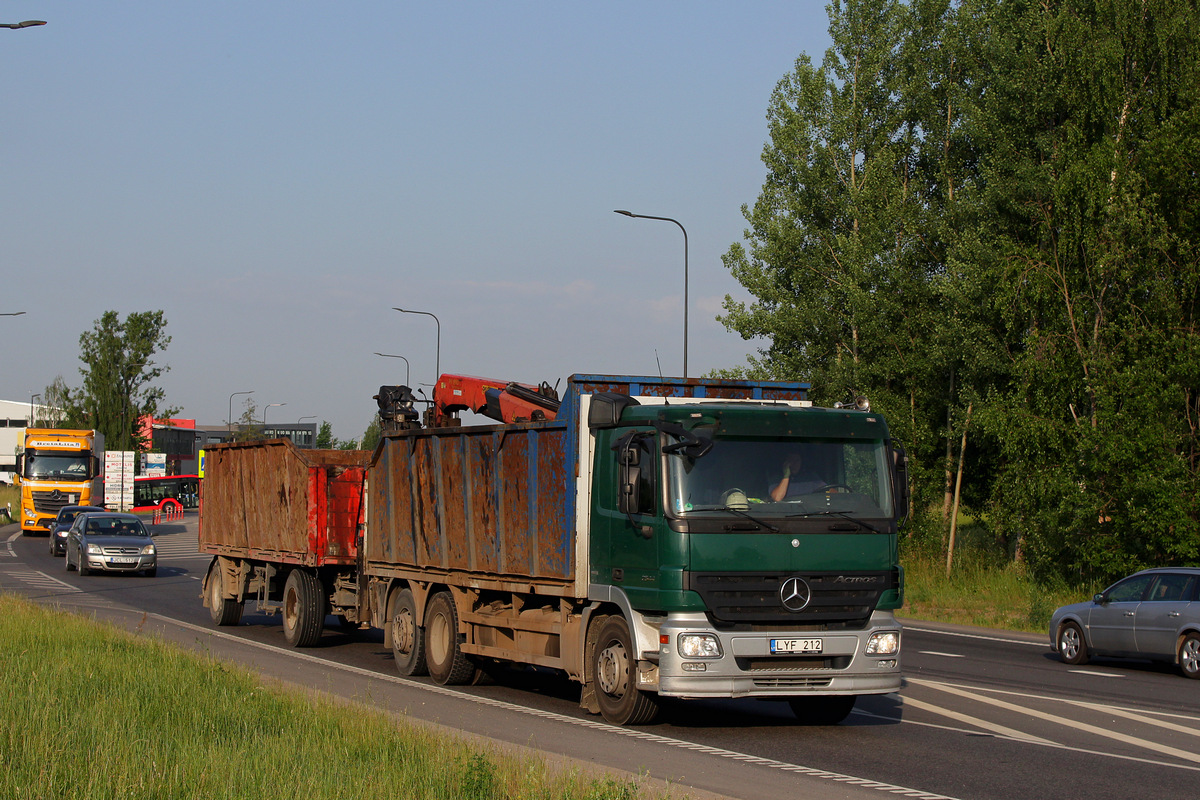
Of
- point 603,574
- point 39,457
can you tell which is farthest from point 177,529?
point 603,574

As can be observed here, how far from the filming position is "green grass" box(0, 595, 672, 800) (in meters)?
7.02

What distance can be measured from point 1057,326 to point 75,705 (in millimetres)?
22488

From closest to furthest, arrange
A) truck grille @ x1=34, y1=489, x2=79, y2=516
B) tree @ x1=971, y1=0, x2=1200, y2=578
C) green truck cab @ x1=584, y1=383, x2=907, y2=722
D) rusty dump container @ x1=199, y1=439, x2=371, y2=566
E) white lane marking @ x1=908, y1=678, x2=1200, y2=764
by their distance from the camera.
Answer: white lane marking @ x1=908, y1=678, x2=1200, y2=764 → green truck cab @ x1=584, y1=383, x2=907, y2=722 → rusty dump container @ x1=199, y1=439, x2=371, y2=566 → tree @ x1=971, y1=0, x2=1200, y2=578 → truck grille @ x1=34, y1=489, x2=79, y2=516

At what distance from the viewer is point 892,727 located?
463 inches

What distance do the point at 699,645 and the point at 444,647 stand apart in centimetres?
489

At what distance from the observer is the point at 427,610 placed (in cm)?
1512

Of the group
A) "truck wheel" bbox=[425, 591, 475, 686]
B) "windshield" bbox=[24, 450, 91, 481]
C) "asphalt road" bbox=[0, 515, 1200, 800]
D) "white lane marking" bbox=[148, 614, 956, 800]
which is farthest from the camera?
"windshield" bbox=[24, 450, 91, 481]

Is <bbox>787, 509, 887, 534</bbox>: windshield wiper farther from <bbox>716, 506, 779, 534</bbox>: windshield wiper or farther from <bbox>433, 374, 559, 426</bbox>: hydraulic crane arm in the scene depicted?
<bbox>433, 374, 559, 426</bbox>: hydraulic crane arm

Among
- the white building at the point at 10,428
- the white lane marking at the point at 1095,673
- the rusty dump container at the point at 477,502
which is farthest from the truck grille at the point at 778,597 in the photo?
the white building at the point at 10,428

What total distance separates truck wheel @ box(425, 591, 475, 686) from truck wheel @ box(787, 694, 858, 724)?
3997mm

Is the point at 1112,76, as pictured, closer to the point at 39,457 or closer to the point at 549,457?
the point at 549,457

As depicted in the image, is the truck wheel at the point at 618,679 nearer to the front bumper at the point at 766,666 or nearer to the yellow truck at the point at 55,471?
the front bumper at the point at 766,666

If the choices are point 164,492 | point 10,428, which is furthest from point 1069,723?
point 10,428

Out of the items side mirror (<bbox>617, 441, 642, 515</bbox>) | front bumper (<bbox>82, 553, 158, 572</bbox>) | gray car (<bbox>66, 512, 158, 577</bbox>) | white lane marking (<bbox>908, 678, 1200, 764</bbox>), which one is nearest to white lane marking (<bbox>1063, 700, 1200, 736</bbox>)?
white lane marking (<bbox>908, 678, 1200, 764</bbox>)
